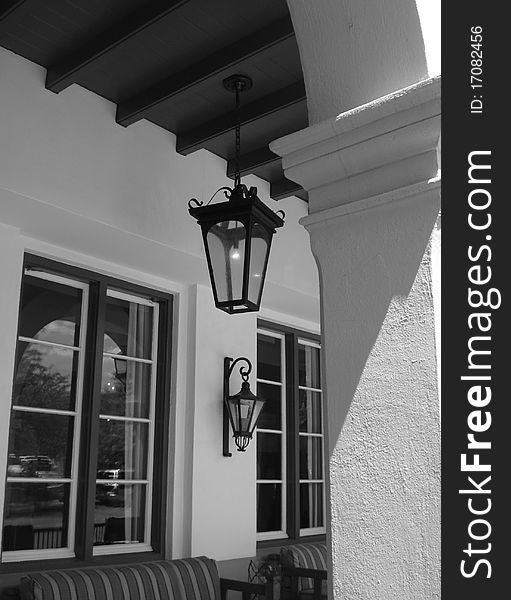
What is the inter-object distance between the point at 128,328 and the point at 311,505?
2558 mm

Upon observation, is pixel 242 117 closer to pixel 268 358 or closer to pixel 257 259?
pixel 257 259

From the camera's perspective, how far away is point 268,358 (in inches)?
238

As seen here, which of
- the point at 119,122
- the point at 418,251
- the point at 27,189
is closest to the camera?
the point at 418,251

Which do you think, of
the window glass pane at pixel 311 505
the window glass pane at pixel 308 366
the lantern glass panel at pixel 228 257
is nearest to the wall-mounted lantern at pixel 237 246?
the lantern glass panel at pixel 228 257

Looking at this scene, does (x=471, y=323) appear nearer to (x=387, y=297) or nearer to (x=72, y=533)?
(x=387, y=297)

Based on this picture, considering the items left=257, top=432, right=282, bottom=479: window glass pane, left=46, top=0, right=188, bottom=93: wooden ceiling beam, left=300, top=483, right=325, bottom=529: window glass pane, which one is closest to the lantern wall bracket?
left=257, top=432, right=282, bottom=479: window glass pane

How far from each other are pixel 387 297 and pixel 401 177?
23 cm

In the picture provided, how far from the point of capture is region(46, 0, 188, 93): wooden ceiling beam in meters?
3.28

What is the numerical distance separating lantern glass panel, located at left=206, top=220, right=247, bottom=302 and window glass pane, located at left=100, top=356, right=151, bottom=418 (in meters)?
1.55

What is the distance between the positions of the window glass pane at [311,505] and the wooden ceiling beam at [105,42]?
392cm

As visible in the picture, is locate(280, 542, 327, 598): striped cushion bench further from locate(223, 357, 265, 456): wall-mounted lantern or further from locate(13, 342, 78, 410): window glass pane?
locate(13, 342, 78, 410): window glass pane

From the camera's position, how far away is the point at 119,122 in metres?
4.16

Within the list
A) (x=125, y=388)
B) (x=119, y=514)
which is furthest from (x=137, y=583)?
(x=125, y=388)

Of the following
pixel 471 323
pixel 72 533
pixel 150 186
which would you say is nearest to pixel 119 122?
pixel 150 186
